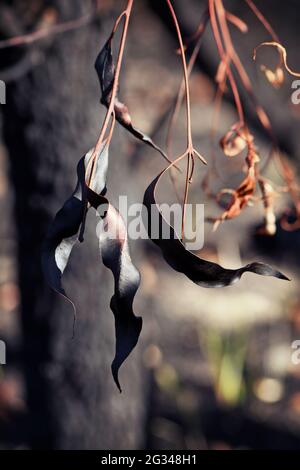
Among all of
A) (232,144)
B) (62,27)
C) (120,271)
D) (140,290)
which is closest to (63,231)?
(120,271)

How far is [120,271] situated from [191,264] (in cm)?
7

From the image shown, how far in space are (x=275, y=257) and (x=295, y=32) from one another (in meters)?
1.12

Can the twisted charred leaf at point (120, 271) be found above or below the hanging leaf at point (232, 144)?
below

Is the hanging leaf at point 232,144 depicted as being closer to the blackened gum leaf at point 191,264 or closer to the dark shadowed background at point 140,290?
the blackened gum leaf at point 191,264

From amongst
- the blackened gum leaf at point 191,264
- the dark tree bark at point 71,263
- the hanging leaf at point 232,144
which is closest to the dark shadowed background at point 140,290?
the dark tree bark at point 71,263

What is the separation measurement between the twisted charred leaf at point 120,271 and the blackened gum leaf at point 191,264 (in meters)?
0.03

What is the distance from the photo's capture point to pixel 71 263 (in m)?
1.39

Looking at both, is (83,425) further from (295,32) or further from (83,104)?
(295,32)

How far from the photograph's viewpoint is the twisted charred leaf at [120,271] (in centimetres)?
56

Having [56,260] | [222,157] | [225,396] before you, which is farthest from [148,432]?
[56,260]

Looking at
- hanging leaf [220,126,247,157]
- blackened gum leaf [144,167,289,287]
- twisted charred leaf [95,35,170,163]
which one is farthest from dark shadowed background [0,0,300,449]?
blackened gum leaf [144,167,289,287]

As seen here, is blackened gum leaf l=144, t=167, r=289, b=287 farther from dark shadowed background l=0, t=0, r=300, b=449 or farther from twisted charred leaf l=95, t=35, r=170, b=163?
dark shadowed background l=0, t=0, r=300, b=449

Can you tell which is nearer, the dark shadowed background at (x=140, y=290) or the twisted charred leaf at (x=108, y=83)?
the twisted charred leaf at (x=108, y=83)

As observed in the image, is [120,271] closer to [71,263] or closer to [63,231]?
[63,231]
